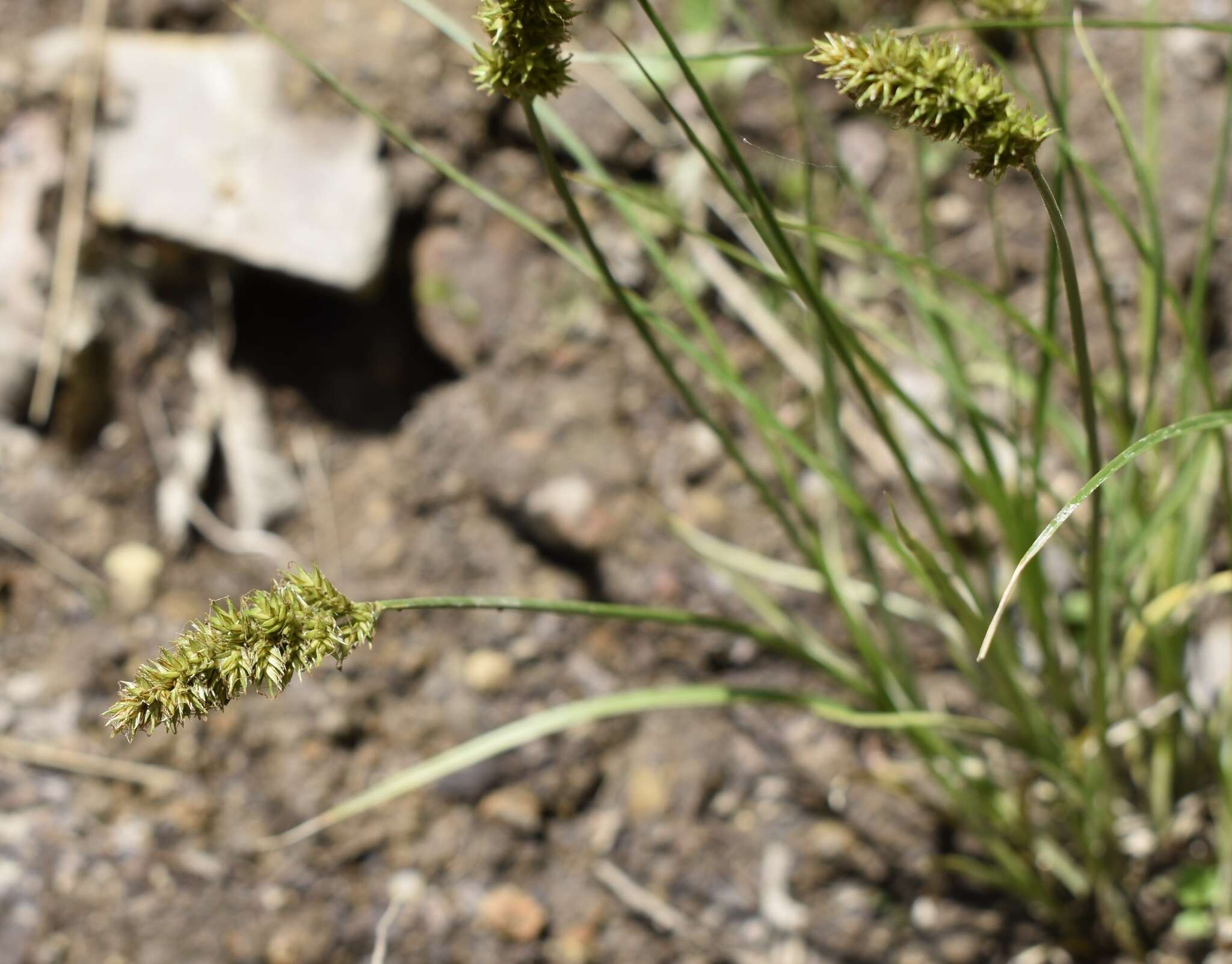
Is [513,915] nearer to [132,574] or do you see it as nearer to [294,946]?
[294,946]

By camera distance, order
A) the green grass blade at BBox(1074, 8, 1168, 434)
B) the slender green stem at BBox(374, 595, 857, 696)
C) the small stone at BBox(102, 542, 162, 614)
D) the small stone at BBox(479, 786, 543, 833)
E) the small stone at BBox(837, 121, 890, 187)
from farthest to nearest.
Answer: the small stone at BBox(837, 121, 890, 187), the small stone at BBox(102, 542, 162, 614), the small stone at BBox(479, 786, 543, 833), the green grass blade at BBox(1074, 8, 1168, 434), the slender green stem at BBox(374, 595, 857, 696)

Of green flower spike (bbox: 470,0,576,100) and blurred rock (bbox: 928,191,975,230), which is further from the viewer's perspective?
blurred rock (bbox: 928,191,975,230)

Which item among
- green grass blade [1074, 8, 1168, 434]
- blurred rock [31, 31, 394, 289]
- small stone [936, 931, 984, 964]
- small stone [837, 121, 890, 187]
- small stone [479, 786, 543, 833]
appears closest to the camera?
green grass blade [1074, 8, 1168, 434]

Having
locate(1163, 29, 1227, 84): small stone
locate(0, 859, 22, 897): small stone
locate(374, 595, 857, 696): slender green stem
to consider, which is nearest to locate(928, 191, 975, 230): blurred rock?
locate(1163, 29, 1227, 84): small stone

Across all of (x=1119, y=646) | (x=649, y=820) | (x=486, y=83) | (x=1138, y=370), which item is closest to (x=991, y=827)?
(x=1119, y=646)

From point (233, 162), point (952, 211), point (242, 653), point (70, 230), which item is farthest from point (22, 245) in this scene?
point (952, 211)

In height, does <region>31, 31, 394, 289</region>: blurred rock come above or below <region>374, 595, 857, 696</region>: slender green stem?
below

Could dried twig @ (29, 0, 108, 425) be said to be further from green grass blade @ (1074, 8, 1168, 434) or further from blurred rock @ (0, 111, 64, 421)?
green grass blade @ (1074, 8, 1168, 434)

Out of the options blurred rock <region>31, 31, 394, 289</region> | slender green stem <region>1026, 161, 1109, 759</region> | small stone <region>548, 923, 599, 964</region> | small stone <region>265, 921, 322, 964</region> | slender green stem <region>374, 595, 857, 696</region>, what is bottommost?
small stone <region>265, 921, 322, 964</region>
